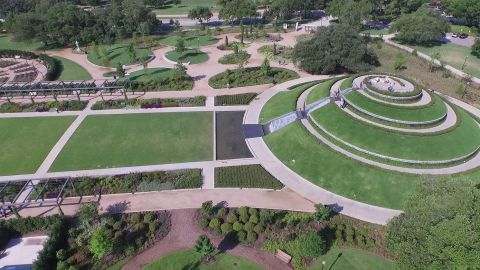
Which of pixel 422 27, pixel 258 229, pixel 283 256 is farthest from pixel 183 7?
pixel 283 256

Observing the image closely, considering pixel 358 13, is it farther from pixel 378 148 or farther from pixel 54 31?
pixel 54 31

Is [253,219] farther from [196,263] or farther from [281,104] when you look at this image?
[281,104]

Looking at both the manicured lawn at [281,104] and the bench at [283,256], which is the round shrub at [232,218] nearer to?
the bench at [283,256]

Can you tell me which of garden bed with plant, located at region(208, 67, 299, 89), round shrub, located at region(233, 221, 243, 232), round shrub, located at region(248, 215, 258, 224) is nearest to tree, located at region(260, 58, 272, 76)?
garden bed with plant, located at region(208, 67, 299, 89)

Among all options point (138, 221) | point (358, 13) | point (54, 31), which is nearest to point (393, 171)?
Answer: point (138, 221)

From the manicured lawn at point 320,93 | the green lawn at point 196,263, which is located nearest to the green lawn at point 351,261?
the green lawn at point 196,263
